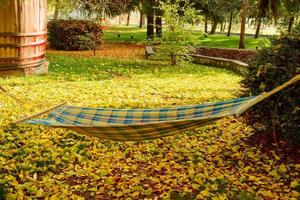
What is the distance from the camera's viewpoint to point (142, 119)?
3664 mm

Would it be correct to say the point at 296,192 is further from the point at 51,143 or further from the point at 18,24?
the point at 18,24

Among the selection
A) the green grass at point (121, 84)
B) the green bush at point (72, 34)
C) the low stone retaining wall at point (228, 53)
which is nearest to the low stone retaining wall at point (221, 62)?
the green grass at point (121, 84)

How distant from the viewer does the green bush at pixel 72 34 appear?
704 inches

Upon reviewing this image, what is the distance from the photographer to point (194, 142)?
542 cm

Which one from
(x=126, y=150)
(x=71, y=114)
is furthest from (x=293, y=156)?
(x=71, y=114)

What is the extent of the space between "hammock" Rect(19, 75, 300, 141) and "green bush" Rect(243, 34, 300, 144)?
48.5 inches

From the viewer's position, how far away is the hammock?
3.02m

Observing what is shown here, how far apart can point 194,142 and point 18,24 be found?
274 inches

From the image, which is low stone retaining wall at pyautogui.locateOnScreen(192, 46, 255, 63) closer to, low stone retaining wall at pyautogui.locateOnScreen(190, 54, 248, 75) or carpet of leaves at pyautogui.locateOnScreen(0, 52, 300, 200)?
low stone retaining wall at pyautogui.locateOnScreen(190, 54, 248, 75)

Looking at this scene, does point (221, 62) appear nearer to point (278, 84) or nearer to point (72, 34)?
point (72, 34)

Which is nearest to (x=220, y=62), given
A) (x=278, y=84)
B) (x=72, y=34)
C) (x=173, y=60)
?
(x=173, y=60)

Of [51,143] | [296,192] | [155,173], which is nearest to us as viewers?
[296,192]

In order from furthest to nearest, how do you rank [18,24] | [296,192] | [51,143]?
[18,24] → [51,143] → [296,192]

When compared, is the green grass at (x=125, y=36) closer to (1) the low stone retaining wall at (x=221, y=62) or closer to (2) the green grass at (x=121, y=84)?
(1) the low stone retaining wall at (x=221, y=62)
